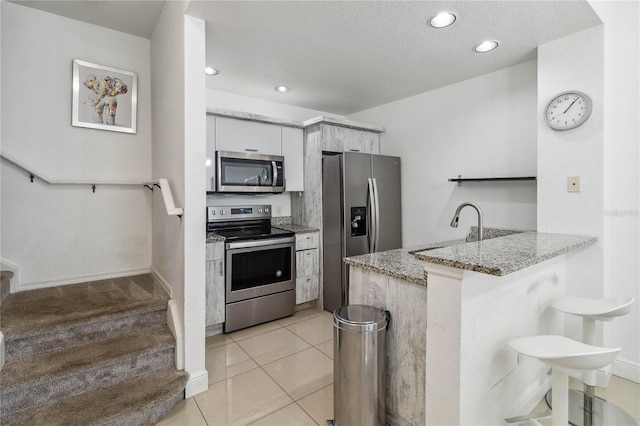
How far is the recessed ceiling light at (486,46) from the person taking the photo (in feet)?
7.80

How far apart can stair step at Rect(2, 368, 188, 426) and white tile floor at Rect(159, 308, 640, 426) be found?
12cm

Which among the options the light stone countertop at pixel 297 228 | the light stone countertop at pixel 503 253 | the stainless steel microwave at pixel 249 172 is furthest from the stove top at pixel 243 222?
the light stone countertop at pixel 503 253

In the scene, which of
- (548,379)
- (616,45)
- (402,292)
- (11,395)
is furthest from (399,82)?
(11,395)

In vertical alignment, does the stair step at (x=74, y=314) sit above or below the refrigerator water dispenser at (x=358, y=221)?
below

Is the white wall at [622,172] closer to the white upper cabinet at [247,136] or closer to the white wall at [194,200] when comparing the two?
the white wall at [194,200]

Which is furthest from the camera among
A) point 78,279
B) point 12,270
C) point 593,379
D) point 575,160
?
point 78,279

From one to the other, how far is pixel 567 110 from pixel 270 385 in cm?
285

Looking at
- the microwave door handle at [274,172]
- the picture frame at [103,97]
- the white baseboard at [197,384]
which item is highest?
the picture frame at [103,97]

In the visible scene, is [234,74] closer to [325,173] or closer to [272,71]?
[272,71]

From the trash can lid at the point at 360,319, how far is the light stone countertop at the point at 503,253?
406 mm

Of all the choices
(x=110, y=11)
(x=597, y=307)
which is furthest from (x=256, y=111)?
(x=597, y=307)

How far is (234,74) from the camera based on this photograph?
304 centimetres

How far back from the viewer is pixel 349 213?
3338 mm

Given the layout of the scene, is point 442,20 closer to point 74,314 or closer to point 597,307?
point 597,307
